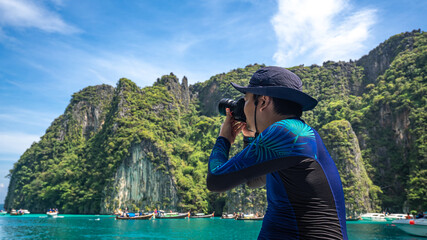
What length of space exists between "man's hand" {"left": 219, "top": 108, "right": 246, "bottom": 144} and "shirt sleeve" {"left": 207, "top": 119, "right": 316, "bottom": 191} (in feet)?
0.81

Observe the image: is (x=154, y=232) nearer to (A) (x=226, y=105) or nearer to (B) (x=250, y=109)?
(A) (x=226, y=105)

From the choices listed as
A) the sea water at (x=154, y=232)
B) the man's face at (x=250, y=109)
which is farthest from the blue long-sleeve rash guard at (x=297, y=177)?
the sea water at (x=154, y=232)

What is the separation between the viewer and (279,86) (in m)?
1.16

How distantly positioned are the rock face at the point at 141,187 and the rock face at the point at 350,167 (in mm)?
36371

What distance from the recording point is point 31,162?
97.1m

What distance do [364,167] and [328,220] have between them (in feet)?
241

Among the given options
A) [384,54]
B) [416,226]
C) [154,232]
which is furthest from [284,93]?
[384,54]

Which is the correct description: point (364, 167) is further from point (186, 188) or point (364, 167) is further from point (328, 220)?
point (328, 220)

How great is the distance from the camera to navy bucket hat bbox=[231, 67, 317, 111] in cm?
117

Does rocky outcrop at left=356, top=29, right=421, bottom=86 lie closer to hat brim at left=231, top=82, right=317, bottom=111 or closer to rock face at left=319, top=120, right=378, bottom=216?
rock face at left=319, top=120, right=378, bottom=216

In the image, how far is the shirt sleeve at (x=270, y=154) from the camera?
40.9 inches

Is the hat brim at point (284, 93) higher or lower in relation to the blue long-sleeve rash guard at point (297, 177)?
higher

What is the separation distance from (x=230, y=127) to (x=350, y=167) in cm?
6732

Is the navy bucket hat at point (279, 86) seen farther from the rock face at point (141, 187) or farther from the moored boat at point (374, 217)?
the rock face at point (141, 187)
